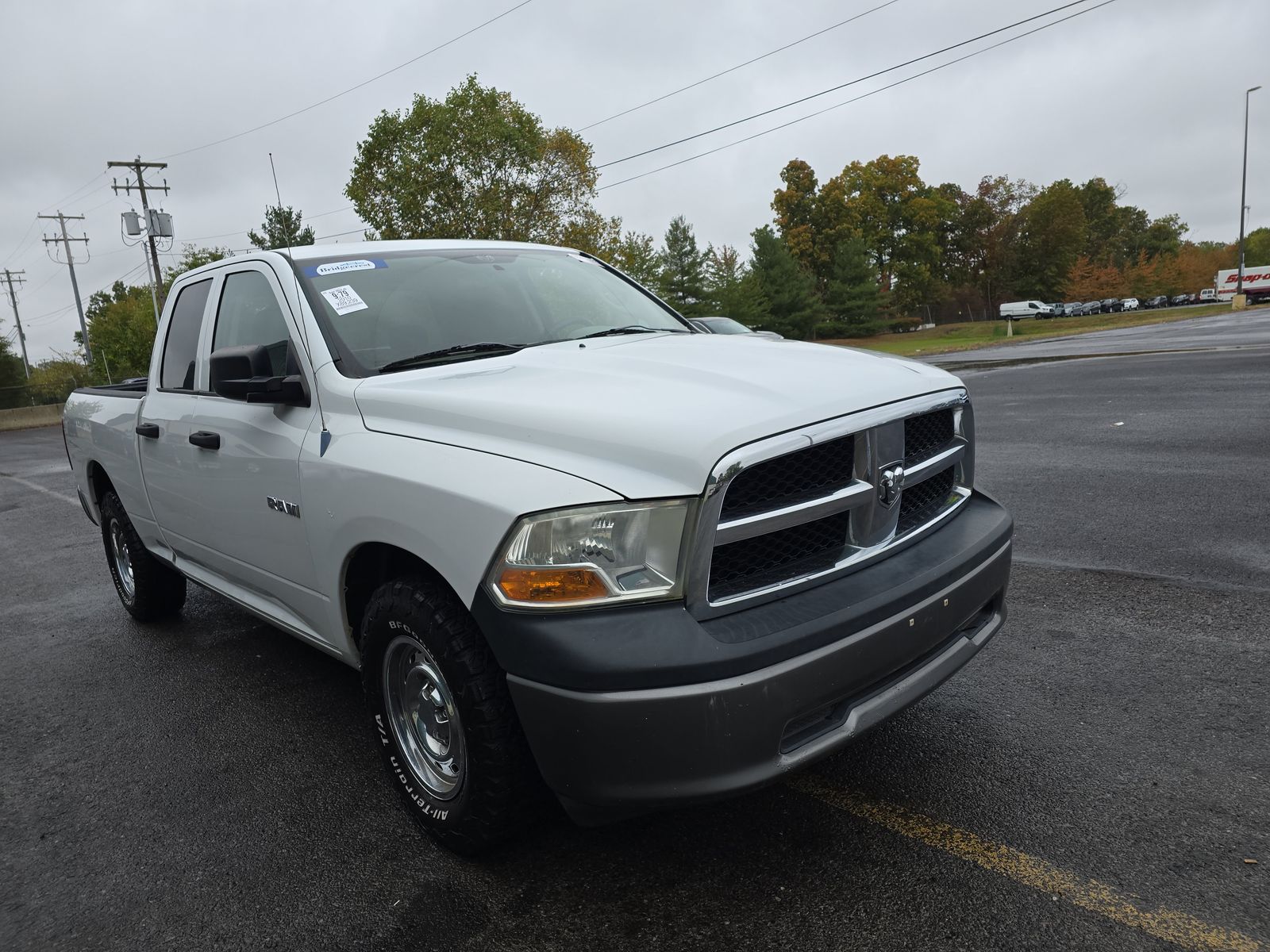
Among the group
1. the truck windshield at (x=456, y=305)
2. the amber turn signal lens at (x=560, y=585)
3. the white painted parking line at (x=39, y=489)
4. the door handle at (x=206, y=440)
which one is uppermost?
the truck windshield at (x=456, y=305)

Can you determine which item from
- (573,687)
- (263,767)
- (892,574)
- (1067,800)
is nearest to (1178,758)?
(1067,800)

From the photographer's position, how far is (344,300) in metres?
3.43

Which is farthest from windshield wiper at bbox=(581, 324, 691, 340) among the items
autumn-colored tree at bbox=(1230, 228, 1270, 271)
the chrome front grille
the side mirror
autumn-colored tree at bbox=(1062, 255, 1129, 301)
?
autumn-colored tree at bbox=(1230, 228, 1270, 271)

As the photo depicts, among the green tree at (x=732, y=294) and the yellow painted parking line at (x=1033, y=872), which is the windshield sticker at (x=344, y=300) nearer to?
the yellow painted parking line at (x=1033, y=872)

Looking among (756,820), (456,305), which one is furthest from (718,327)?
(756,820)

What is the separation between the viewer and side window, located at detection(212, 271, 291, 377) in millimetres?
3564

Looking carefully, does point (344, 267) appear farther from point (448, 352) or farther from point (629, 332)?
point (629, 332)

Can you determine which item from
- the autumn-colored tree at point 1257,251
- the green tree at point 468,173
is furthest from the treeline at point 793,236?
the autumn-colored tree at point 1257,251

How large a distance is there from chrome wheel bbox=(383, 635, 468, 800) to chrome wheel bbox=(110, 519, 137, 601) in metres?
3.30

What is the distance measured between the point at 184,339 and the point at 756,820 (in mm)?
3663

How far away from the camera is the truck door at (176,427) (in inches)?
162

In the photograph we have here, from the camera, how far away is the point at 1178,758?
297cm

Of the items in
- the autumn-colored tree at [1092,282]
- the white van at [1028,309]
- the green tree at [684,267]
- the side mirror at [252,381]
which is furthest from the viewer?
the white van at [1028,309]

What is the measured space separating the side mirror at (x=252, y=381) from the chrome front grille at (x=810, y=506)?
171 centimetres
